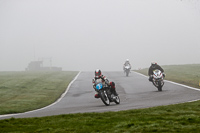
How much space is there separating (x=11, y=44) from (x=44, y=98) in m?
148

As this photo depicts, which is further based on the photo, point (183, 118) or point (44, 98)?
point (44, 98)

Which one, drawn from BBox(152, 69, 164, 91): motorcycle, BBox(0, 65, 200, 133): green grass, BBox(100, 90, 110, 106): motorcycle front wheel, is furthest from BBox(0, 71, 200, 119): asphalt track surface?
BBox(0, 65, 200, 133): green grass

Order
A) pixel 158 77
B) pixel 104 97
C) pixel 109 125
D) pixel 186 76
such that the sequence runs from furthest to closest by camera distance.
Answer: pixel 186 76 < pixel 158 77 < pixel 104 97 < pixel 109 125

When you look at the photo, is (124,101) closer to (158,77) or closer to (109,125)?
(158,77)

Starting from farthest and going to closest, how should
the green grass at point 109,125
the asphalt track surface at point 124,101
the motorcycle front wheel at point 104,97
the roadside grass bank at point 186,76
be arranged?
1. the roadside grass bank at point 186,76
2. the motorcycle front wheel at point 104,97
3. the asphalt track surface at point 124,101
4. the green grass at point 109,125

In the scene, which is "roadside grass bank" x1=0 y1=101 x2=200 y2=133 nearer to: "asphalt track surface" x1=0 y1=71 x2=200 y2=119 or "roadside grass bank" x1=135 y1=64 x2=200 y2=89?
"asphalt track surface" x1=0 y1=71 x2=200 y2=119

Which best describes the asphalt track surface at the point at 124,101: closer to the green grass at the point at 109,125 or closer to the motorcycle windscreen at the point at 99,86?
the motorcycle windscreen at the point at 99,86

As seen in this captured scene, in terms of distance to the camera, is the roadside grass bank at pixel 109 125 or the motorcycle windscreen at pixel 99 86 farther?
the motorcycle windscreen at pixel 99 86

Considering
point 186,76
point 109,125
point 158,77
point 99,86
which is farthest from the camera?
point 186,76

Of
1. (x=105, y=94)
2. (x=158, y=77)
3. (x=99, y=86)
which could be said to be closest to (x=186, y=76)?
(x=158, y=77)

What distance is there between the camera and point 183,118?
972cm

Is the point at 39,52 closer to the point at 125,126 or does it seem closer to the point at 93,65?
the point at 93,65

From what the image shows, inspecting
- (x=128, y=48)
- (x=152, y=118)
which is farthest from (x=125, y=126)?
(x=128, y=48)

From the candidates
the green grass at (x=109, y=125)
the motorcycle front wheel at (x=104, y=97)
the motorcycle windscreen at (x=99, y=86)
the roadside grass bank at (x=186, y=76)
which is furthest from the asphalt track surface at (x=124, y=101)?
the roadside grass bank at (x=186, y=76)
